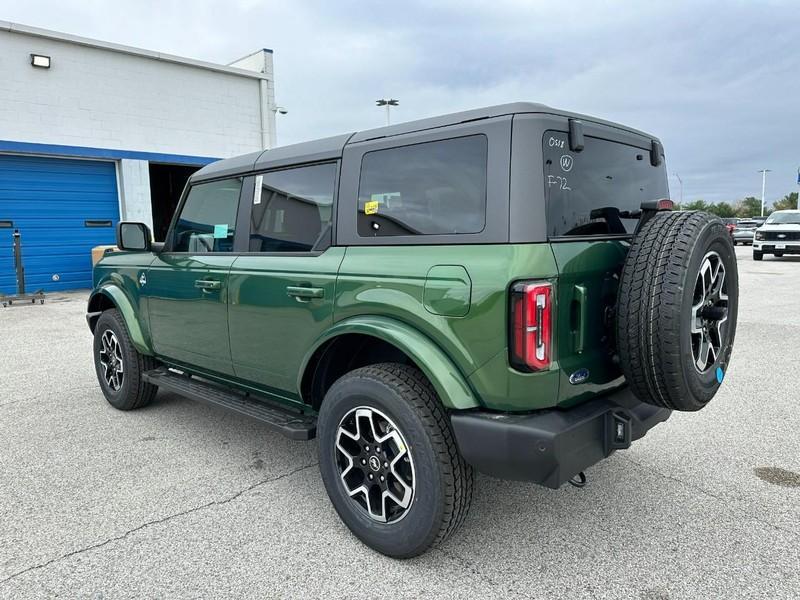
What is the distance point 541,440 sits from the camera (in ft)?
7.13

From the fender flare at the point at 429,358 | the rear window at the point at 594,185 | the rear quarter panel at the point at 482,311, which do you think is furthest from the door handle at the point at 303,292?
the rear window at the point at 594,185

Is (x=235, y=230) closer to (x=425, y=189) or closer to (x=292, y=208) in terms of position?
(x=292, y=208)

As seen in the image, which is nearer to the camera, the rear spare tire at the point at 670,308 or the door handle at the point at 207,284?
the rear spare tire at the point at 670,308


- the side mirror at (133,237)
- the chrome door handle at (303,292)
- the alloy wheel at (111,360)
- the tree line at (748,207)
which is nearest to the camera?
the chrome door handle at (303,292)

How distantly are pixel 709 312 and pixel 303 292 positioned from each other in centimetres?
188

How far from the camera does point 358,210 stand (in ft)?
A: 9.34

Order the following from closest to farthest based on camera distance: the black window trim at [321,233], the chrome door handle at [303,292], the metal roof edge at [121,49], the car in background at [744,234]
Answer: the chrome door handle at [303,292] → the black window trim at [321,233] → the metal roof edge at [121,49] → the car in background at [744,234]

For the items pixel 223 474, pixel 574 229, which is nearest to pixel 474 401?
pixel 574 229

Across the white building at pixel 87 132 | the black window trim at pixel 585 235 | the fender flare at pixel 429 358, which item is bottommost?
the fender flare at pixel 429 358

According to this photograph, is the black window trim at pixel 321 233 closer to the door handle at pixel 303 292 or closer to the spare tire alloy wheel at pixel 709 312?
the door handle at pixel 303 292

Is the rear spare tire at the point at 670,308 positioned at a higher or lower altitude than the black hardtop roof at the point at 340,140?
lower

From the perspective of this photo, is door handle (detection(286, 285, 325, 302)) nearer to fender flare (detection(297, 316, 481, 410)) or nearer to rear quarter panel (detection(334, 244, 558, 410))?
fender flare (detection(297, 316, 481, 410))

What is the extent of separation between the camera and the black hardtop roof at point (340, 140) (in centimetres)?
239

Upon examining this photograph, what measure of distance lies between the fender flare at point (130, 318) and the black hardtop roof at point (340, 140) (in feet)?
3.83
